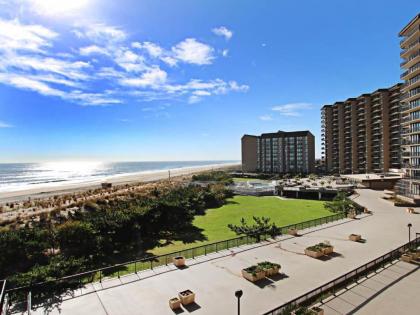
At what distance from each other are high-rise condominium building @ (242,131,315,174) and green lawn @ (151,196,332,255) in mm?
72327

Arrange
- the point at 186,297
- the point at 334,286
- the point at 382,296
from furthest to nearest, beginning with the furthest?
the point at 334,286 < the point at 382,296 < the point at 186,297

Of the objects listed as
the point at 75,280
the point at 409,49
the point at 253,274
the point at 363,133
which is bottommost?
the point at 75,280

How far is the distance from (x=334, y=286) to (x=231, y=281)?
5.92 m

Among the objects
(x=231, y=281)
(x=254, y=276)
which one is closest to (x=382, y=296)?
(x=254, y=276)

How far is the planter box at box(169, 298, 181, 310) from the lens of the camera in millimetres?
13664

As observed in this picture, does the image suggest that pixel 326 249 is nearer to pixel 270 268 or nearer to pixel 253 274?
pixel 270 268

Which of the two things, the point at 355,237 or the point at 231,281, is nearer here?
the point at 231,281

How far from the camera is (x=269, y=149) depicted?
12838cm

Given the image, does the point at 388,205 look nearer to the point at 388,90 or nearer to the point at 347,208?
the point at 347,208

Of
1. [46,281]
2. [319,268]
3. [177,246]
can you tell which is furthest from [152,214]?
[319,268]

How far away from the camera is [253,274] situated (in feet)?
54.9

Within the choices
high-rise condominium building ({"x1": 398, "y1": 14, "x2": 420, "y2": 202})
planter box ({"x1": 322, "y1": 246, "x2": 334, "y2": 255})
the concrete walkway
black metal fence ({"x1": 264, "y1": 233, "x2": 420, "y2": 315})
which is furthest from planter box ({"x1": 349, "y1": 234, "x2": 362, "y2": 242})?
high-rise condominium building ({"x1": 398, "y1": 14, "x2": 420, "y2": 202})

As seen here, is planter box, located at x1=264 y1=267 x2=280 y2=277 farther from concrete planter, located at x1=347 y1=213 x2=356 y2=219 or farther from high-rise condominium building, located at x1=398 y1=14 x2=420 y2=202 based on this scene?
high-rise condominium building, located at x1=398 y1=14 x2=420 y2=202

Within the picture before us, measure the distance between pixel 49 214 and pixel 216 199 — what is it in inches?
1067
